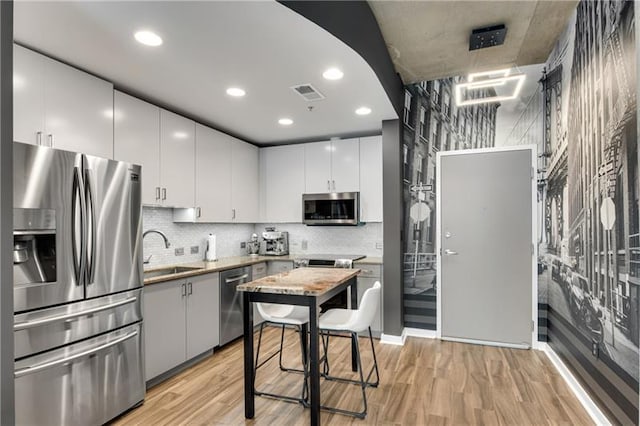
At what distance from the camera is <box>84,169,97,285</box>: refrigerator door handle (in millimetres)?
2186

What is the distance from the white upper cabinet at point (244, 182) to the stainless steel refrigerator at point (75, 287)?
5.92ft

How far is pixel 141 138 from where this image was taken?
2990mm

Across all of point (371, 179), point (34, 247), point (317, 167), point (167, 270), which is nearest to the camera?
point (34, 247)

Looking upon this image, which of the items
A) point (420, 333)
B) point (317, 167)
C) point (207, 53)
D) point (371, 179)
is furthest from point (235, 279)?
point (207, 53)

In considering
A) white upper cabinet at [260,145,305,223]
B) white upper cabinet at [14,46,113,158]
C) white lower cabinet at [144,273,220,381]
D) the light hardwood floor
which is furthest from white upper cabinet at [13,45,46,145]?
white upper cabinet at [260,145,305,223]

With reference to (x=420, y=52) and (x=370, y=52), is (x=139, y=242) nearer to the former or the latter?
(x=370, y=52)

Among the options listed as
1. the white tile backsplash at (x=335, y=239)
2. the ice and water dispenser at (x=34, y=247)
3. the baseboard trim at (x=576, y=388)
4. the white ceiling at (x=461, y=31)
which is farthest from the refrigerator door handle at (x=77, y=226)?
the baseboard trim at (x=576, y=388)

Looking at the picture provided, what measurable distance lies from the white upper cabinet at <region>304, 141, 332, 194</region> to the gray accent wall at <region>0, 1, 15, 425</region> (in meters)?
3.77

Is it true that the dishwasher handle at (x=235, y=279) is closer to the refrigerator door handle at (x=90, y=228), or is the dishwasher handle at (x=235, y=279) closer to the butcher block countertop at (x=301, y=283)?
the butcher block countertop at (x=301, y=283)

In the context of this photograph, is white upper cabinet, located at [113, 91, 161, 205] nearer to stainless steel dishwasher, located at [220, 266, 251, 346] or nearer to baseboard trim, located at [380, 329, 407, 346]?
stainless steel dishwasher, located at [220, 266, 251, 346]

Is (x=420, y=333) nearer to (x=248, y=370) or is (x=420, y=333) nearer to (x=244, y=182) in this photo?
(x=248, y=370)

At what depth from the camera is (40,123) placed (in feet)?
7.23

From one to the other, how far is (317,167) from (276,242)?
1226mm

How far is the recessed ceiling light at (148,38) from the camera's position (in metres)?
2.01
